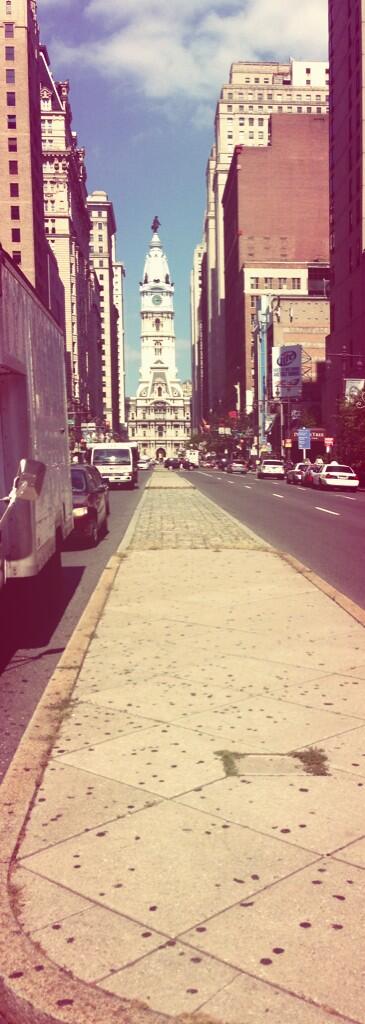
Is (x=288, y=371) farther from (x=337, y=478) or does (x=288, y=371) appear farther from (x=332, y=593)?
(x=332, y=593)

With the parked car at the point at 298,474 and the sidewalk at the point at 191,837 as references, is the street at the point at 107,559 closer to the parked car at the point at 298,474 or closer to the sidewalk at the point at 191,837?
the sidewalk at the point at 191,837

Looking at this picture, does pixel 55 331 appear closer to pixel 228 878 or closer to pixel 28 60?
pixel 228 878

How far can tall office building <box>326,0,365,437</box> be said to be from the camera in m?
76.4

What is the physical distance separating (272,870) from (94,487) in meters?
15.8

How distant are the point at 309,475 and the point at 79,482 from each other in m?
37.4

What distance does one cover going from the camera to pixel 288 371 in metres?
108

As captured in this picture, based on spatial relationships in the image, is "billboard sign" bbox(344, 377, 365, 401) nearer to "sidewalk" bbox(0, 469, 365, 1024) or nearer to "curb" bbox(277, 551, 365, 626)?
"curb" bbox(277, 551, 365, 626)

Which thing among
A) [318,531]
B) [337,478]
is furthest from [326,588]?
[337,478]

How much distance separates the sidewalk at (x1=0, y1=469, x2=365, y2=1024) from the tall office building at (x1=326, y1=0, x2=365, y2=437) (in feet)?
217

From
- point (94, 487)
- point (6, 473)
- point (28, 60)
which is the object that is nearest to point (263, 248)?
point (28, 60)

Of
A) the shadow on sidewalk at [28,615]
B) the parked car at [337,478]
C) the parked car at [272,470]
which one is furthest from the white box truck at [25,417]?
the parked car at [272,470]

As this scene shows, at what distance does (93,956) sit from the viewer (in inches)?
130

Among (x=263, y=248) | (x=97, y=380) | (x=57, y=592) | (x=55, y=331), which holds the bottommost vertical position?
(x=57, y=592)

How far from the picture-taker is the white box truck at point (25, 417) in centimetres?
784
